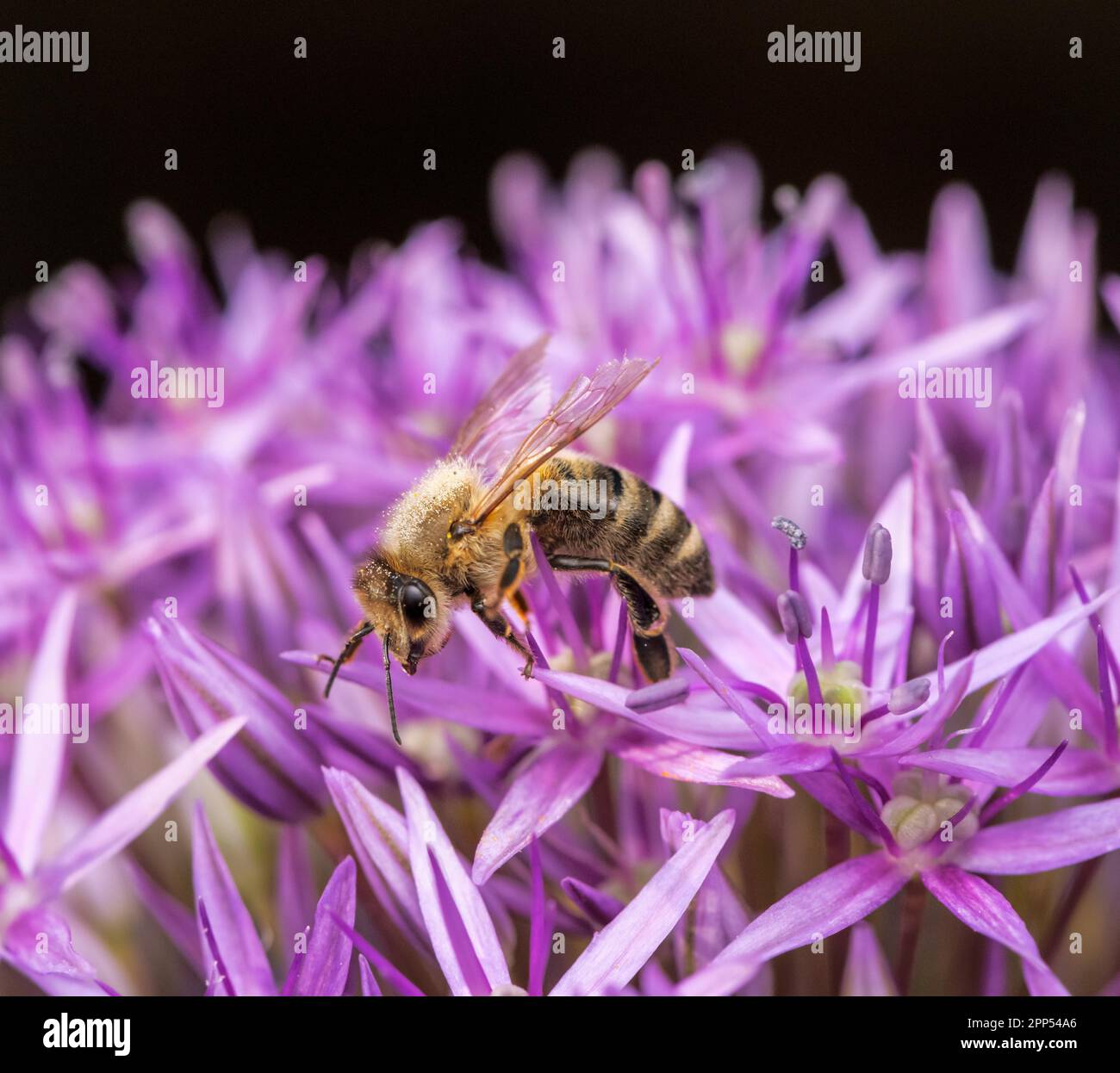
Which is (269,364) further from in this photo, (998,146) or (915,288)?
(998,146)

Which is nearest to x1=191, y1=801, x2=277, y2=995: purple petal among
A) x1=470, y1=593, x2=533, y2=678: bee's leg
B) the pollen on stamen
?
x1=470, y1=593, x2=533, y2=678: bee's leg

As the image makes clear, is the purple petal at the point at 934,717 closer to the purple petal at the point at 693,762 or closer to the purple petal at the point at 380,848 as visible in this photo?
the purple petal at the point at 693,762

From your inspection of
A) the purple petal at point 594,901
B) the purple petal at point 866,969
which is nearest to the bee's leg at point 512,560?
the purple petal at point 594,901

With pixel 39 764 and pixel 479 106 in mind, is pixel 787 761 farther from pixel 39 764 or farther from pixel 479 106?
pixel 479 106

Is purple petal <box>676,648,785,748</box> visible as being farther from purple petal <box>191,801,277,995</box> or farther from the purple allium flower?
purple petal <box>191,801,277,995</box>

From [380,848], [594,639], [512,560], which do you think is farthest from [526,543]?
[380,848]
